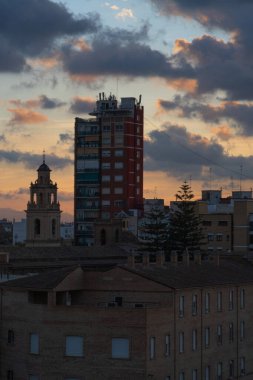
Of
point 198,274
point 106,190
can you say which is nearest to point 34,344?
point 198,274

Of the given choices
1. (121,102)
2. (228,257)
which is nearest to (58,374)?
(228,257)

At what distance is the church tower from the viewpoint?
124m

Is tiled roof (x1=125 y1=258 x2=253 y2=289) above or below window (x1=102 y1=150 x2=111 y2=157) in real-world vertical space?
below

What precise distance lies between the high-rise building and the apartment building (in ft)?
327

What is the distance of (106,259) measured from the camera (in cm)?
10356

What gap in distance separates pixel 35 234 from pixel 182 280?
64.5 m

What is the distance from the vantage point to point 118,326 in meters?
54.9

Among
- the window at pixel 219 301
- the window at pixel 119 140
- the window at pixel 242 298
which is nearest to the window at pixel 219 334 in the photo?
the window at pixel 219 301

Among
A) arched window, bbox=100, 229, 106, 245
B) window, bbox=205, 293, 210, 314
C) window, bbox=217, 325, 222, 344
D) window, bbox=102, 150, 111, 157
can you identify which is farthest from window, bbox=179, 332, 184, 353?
window, bbox=102, 150, 111, 157

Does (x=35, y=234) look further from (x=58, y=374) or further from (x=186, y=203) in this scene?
(x=58, y=374)

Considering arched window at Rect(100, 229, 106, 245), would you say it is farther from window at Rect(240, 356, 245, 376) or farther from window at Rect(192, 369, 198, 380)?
window at Rect(192, 369, 198, 380)

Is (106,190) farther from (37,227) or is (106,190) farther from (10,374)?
(10,374)

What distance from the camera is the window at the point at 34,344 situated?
2240 inches

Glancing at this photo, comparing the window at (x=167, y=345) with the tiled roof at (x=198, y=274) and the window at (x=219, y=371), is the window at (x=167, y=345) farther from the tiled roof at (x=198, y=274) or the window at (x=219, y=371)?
the window at (x=219, y=371)
